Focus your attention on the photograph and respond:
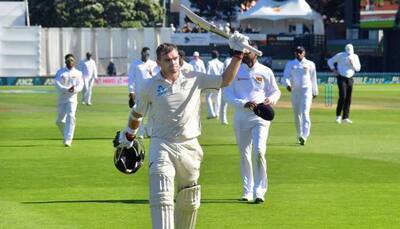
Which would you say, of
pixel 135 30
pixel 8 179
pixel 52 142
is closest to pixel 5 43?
pixel 135 30

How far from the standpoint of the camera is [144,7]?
3201 inches

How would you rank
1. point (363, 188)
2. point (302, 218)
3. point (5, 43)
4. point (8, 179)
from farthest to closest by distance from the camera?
1. point (5, 43)
2. point (8, 179)
3. point (363, 188)
4. point (302, 218)

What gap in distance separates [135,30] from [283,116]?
29.7 meters

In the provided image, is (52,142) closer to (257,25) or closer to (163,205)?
(163,205)

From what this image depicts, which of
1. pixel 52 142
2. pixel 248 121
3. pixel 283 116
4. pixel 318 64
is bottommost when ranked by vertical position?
pixel 318 64

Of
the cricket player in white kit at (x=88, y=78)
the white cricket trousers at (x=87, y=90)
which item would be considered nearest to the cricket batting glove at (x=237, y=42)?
the white cricket trousers at (x=87, y=90)

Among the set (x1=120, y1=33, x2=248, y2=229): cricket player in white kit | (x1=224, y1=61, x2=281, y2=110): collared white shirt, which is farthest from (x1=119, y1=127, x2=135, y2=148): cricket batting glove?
(x1=224, y1=61, x2=281, y2=110): collared white shirt

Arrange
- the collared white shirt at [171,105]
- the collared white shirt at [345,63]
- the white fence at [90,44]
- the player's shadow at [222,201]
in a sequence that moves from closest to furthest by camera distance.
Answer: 1. the collared white shirt at [171,105]
2. the player's shadow at [222,201]
3. the collared white shirt at [345,63]
4. the white fence at [90,44]

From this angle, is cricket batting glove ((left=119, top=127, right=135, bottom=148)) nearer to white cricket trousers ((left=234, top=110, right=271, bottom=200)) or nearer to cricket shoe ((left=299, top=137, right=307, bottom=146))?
white cricket trousers ((left=234, top=110, right=271, bottom=200))

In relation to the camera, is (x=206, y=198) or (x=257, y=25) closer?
(x=206, y=198)

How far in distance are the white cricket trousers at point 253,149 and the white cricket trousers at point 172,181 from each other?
13.7 ft

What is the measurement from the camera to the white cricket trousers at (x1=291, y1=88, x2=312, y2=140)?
998 inches

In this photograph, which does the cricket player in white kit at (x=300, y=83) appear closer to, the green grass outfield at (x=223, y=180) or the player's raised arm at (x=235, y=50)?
the green grass outfield at (x=223, y=180)

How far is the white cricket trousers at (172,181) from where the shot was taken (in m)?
10.9
